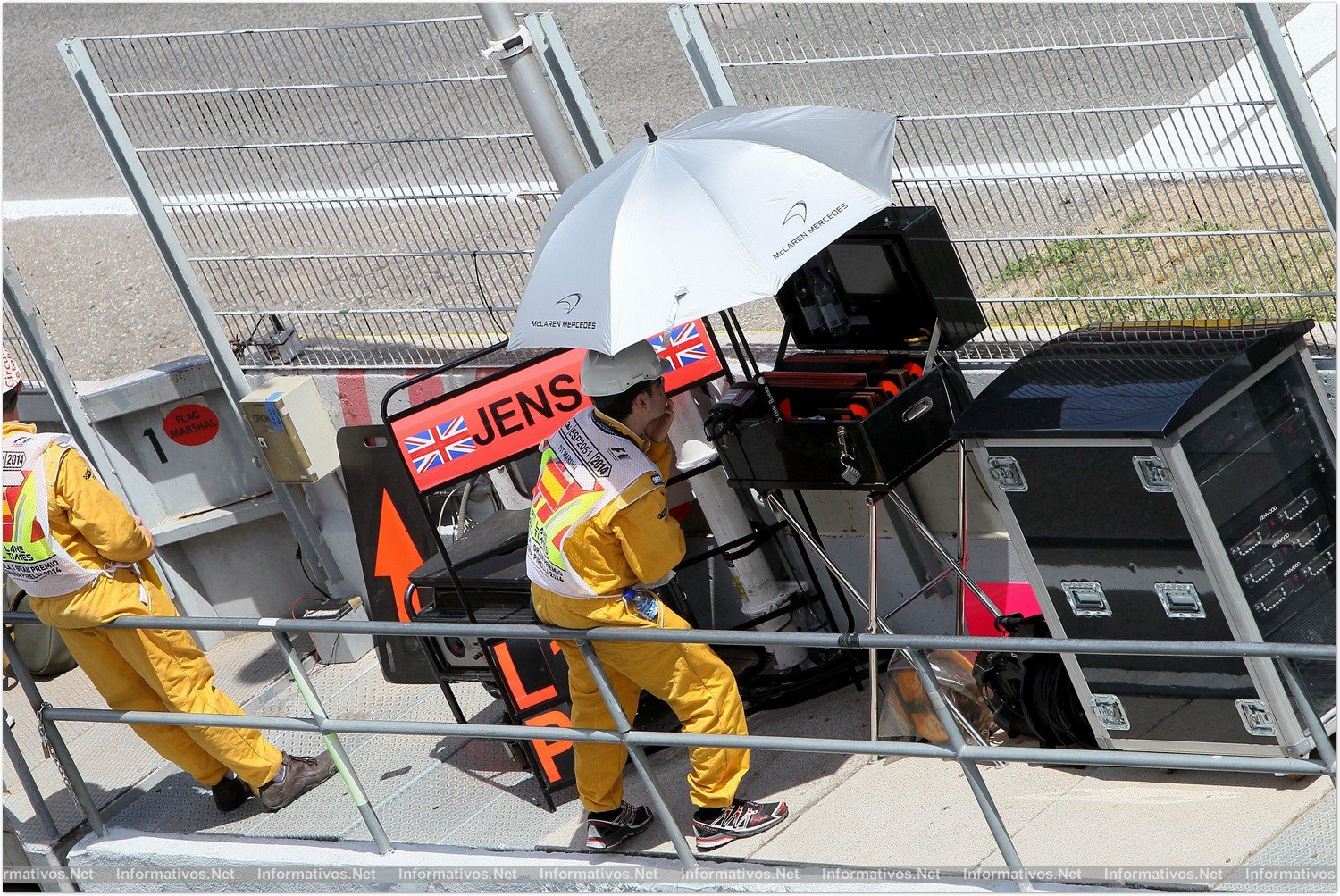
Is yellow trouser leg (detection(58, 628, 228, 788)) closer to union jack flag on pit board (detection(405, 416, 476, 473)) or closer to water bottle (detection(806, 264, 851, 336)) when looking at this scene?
union jack flag on pit board (detection(405, 416, 476, 473))

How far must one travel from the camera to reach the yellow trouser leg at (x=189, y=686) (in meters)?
→ 5.85

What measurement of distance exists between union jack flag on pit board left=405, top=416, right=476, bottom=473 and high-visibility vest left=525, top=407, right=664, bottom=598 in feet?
3.08

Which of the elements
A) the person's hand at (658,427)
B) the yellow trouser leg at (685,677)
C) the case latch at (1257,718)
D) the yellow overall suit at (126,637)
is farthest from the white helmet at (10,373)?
the case latch at (1257,718)

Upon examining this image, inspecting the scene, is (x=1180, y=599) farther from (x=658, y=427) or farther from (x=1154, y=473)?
(x=658, y=427)

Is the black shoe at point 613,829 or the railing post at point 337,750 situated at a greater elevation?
the railing post at point 337,750

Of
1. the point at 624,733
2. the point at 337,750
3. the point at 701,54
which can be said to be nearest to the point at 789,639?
the point at 624,733

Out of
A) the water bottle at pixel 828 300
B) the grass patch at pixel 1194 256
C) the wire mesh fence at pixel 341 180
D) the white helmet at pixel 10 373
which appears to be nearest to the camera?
the grass patch at pixel 1194 256

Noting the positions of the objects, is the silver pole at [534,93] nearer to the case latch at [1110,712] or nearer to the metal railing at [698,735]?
the metal railing at [698,735]

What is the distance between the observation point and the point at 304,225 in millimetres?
7152

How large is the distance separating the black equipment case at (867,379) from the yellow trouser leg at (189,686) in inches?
95.1

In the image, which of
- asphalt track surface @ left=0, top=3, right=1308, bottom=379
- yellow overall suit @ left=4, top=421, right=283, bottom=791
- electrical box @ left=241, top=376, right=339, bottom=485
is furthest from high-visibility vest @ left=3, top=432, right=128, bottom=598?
asphalt track surface @ left=0, top=3, right=1308, bottom=379

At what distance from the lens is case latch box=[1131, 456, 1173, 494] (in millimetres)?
4414

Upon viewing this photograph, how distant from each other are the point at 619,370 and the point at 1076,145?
1.96 metres

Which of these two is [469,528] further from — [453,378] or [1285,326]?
[1285,326]
